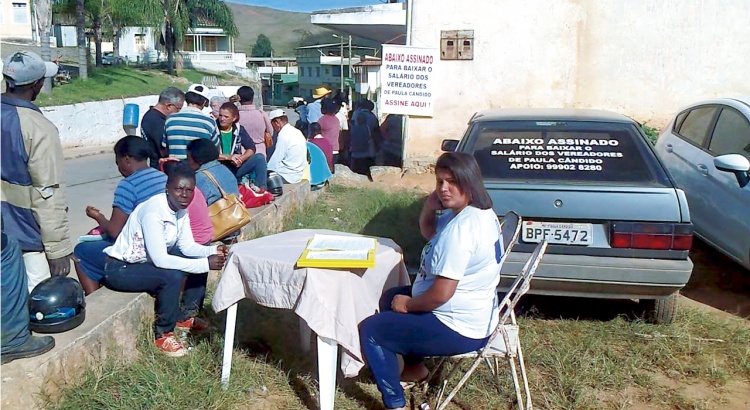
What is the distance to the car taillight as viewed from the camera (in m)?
4.11

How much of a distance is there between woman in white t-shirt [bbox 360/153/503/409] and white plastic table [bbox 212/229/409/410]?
12 centimetres

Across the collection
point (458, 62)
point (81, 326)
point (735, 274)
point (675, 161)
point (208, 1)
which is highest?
point (208, 1)

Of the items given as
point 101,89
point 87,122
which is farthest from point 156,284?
point 101,89

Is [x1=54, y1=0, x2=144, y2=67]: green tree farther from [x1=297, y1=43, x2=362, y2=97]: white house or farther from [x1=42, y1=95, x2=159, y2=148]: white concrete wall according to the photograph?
[x1=297, y1=43, x2=362, y2=97]: white house

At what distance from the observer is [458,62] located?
34.4 feet

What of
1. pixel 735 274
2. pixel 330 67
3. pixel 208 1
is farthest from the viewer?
pixel 330 67

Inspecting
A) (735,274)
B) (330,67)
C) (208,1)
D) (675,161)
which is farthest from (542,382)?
(330,67)

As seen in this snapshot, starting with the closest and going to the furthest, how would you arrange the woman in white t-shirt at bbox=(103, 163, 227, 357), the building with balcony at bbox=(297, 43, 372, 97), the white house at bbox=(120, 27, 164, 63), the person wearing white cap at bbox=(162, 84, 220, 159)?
the woman in white t-shirt at bbox=(103, 163, 227, 357) < the person wearing white cap at bbox=(162, 84, 220, 159) < the white house at bbox=(120, 27, 164, 63) < the building with balcony at bbox=(297, 43, 372, 97)

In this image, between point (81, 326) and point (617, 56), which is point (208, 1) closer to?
point (617, 56)

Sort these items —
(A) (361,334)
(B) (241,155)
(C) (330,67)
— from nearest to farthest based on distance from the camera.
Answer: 1. (A) (361,334)
2. (B) (241,155)
3. (C) (330,67)

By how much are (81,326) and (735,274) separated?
233 inches

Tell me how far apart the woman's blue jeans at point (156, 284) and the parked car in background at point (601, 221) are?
2185 mm

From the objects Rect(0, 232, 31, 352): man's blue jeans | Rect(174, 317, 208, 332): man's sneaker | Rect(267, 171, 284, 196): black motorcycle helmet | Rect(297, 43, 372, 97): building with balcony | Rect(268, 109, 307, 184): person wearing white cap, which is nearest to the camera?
Rect(0, 232, 31, 352): man's blue jeans

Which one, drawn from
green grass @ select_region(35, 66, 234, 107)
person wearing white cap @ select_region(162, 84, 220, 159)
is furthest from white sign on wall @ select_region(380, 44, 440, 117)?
green grass @ select_region(35, 66, 234, 107)
